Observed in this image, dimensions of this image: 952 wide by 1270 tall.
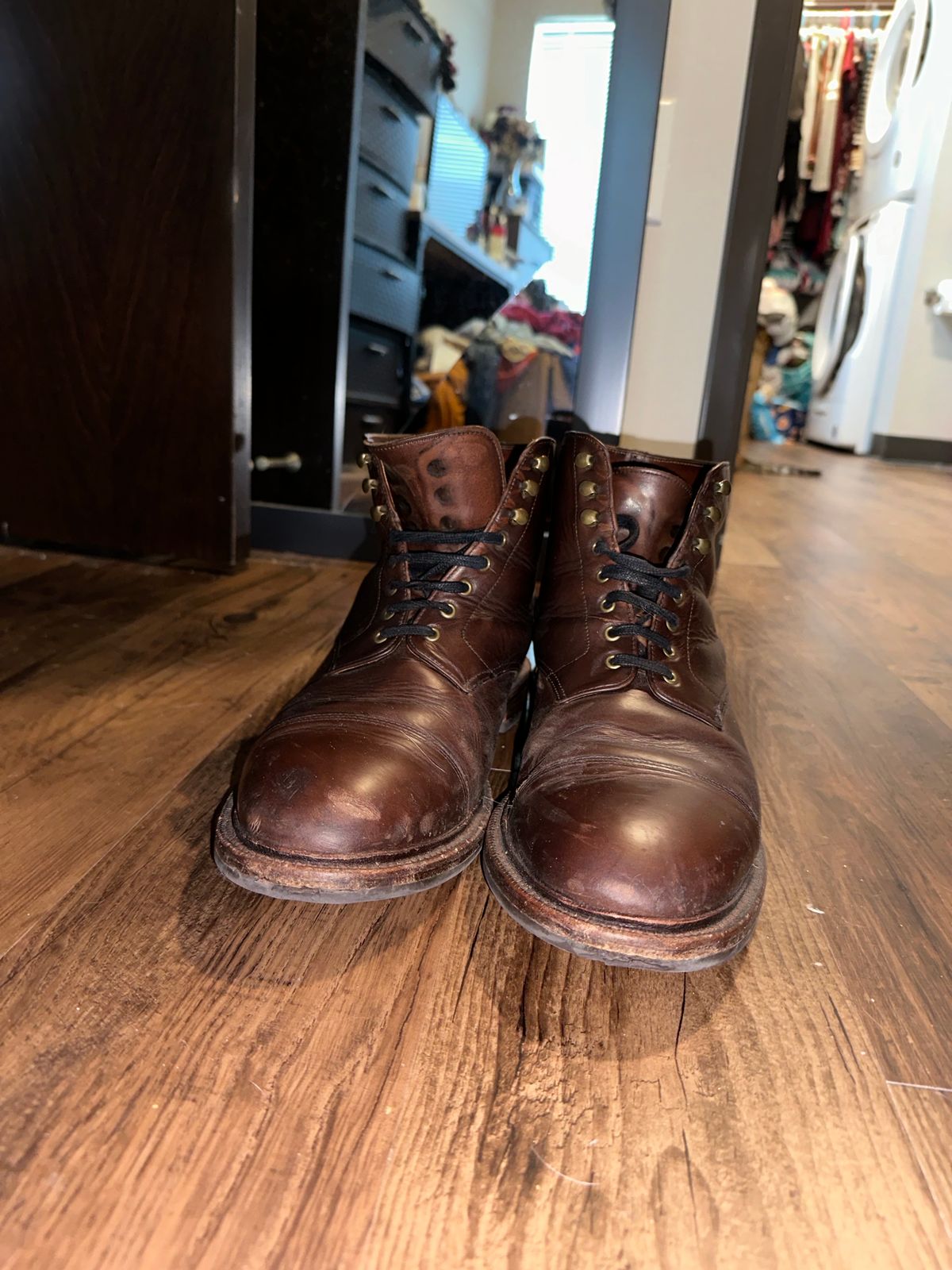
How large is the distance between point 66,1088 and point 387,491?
0.49m

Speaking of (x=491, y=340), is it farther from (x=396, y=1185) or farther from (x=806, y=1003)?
(x=396, y=1185)

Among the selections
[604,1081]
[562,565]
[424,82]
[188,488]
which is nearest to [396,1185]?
[604,1081]

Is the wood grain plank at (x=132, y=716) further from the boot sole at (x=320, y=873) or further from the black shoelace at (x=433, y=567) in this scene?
the black shoelace at (x=433, y=567)

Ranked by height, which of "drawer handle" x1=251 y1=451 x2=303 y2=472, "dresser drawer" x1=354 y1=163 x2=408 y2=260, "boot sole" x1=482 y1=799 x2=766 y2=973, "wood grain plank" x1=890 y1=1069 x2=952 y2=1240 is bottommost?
"wood grain plank" x1=890 y1=1069 x2=952 y2=1240

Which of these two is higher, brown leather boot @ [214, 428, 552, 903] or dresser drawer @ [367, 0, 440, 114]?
dresser drawer @ [367, 0, 440, 114]

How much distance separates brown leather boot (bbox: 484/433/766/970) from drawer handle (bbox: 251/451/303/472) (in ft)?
2.61

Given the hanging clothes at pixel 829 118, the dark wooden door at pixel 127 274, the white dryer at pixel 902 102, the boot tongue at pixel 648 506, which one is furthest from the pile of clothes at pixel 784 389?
the boot tongue at pixel 648 506

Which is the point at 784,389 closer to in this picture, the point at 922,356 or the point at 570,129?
the point at 922,356

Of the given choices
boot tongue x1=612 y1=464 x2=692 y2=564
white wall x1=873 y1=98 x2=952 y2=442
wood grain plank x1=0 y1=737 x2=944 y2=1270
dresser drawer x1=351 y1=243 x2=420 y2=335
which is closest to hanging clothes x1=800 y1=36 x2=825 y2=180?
white wall x1=873 y1=98 x2=952 y2=442

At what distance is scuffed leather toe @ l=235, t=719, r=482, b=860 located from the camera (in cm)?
51

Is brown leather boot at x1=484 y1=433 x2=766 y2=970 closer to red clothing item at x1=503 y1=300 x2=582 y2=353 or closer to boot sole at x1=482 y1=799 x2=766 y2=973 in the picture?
boot sole at x1=482 y1=799 x2=766 y2=973

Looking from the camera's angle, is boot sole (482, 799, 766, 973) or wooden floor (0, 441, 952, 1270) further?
boot sole (482, 799, 766, 973)

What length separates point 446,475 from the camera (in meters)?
0.72

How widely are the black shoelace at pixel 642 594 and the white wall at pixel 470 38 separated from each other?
0.96 m
